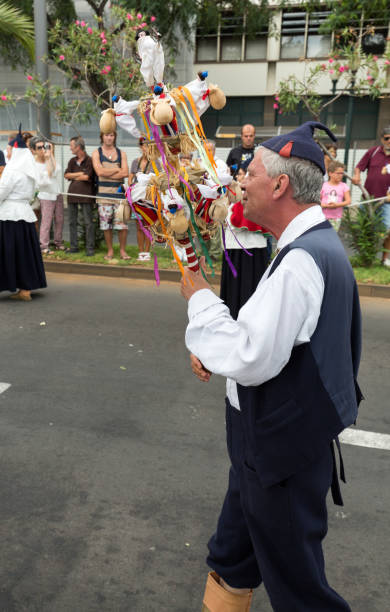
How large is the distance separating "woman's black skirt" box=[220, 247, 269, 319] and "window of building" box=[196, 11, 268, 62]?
1975cm

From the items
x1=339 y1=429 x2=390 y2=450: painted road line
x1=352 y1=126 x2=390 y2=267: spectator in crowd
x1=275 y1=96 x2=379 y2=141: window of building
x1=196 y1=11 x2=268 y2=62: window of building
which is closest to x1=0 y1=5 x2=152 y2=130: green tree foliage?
x1=352 y1=126 x2=390 y2=267: spectator in crowd

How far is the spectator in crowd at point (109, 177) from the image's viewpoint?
9.21m

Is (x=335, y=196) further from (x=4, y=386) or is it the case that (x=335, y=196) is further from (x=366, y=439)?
(x=4, y=386)

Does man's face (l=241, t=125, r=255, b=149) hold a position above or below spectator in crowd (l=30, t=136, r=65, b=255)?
above

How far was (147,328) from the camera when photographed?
21.3 feet

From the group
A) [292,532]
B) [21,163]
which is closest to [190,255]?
[292,532]

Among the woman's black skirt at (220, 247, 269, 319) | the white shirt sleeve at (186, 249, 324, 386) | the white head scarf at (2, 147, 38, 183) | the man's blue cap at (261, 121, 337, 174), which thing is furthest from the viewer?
the white head scarf at (2, 147, 38, 183)

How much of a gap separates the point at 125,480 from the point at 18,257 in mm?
4676

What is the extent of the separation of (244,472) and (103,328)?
4656 millimetres

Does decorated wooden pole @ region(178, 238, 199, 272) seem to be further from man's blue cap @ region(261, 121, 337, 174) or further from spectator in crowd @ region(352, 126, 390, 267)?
spectator in crowd @ region(352, 126, 390, 267)

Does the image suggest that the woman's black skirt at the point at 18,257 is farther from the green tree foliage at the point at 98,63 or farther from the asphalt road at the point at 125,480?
the green tree foliage at the point at 98,63

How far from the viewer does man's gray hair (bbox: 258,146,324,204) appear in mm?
1796

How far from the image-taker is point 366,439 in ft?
13.3

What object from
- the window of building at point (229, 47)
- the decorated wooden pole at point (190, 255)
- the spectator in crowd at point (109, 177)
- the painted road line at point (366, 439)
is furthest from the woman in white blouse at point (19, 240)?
the window of building at point (229, 47)
